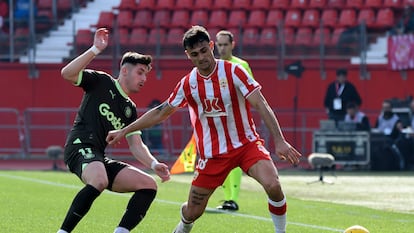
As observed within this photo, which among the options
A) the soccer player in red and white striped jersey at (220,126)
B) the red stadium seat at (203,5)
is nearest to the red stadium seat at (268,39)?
the red stadium seat at (203,5)

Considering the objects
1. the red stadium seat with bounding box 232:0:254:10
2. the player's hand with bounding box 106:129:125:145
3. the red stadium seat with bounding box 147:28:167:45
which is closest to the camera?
the player's hand with bounding box 106:129:125:145

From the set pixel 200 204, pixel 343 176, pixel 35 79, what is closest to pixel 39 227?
pixel 200 204

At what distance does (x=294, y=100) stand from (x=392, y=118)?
324 cm

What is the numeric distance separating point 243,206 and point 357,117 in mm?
10254

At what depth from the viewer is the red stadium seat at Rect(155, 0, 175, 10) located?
31.2 m

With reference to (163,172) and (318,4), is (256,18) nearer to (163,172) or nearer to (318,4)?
(318,4)

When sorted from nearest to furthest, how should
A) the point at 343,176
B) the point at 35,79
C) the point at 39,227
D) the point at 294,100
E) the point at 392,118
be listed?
the point at 39,227 < the point at 343,176 < the point at 392,118 < the point at 294,100 < the point at 35,79

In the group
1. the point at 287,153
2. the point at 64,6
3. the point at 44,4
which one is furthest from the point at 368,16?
the point at 287,153

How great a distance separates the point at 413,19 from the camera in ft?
90.8

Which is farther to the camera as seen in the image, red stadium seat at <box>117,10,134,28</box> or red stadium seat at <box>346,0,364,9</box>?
red stadium seat at <box>117,10,134,28</box>

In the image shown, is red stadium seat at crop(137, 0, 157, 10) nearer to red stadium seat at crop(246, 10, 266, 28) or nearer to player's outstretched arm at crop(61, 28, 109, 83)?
red stadium seat at crop(246, 10, 266, 28)

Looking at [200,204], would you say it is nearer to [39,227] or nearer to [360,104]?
[39,227]

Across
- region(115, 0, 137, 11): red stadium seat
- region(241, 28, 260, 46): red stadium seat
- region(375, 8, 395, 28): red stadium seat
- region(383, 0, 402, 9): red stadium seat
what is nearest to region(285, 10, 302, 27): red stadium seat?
region(241, 28, 260, 46): red stadium seat

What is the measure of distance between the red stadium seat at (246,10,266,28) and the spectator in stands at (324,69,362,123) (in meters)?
4.71
